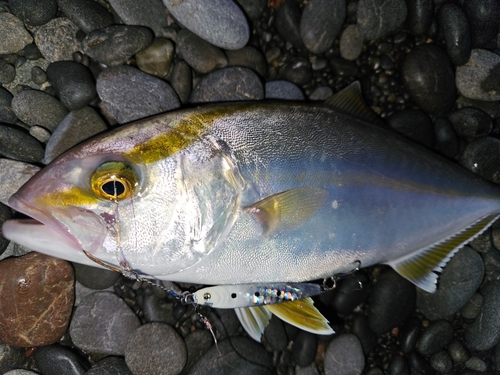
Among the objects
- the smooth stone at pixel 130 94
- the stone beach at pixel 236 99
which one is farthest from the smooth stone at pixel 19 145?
the smooth stone at pixel 130 94

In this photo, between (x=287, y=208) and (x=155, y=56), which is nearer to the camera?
(x=287, y=208)

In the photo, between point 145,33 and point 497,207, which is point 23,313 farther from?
point 497,207

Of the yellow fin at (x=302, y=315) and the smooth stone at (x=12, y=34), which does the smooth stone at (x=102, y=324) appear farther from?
the smooth stone at (x=12, y=34)

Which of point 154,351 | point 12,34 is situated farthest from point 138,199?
point 12,34

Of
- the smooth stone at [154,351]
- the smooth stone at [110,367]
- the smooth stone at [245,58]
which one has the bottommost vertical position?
the smooth stone at [110,367]

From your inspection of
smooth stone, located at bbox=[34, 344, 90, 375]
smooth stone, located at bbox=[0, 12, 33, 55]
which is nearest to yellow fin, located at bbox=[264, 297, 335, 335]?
smooth stone, located at bbox=[34, 344, 90, 375]

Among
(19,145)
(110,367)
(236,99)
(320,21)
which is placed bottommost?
(110,367)

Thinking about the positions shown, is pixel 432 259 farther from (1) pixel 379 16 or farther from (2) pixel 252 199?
(1) pixel 379 16

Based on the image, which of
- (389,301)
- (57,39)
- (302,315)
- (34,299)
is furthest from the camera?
(389,301)

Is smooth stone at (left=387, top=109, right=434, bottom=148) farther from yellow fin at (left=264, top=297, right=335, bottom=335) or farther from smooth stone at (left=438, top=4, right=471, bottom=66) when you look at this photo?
yellow fin at (left=264, top=297, right=335, bottom=335)
